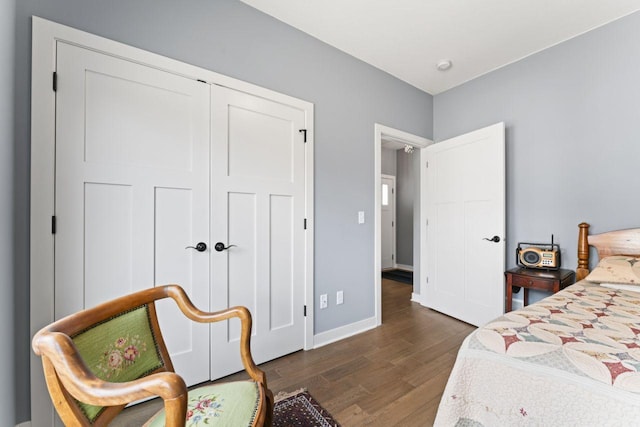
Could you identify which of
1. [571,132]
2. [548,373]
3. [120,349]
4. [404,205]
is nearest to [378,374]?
[548,373]

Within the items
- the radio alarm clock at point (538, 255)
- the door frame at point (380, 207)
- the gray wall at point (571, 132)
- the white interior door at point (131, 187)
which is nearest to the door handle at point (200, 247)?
the white interior door at point (131, 187)

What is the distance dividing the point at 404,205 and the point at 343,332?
399 centimetres

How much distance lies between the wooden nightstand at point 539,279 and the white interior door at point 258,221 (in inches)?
76.4

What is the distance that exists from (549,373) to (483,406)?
0.26 metres

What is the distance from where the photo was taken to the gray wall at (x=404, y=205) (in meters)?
5.78

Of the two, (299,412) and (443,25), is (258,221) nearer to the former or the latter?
(299,412)

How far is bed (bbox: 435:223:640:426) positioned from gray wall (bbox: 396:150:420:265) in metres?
4.45

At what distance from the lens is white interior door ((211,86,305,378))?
192 centimetres

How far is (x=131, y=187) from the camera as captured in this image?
5.30ft

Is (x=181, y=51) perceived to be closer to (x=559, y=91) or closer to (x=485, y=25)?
(x=485, y=25)

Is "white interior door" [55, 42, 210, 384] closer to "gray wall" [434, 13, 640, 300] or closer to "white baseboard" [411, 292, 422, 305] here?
"white baseboard" [411, 292, 422, 305]

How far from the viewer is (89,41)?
1.50 metres

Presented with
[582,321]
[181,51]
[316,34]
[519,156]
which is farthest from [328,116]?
[582,321]

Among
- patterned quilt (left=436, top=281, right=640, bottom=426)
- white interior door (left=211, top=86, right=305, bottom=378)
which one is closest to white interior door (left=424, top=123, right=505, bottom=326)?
patterned quilt (left=436, top=281, right=640, bottom=426)
